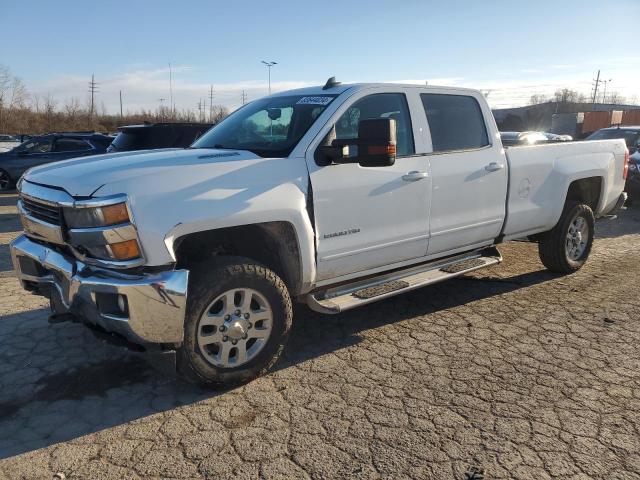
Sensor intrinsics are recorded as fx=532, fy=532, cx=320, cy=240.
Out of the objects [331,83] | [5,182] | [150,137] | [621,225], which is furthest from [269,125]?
[5,182]

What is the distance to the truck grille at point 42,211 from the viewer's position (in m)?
3.28

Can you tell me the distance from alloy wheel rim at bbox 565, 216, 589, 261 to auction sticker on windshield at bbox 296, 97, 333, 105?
3.42 m

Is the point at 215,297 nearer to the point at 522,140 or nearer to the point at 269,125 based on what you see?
the point at 269,125

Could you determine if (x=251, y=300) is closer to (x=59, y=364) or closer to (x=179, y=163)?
(x=179, y=163)

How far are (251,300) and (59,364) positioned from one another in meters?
1.57

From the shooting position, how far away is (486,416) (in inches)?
122

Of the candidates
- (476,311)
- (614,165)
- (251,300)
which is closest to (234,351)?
(251,300)

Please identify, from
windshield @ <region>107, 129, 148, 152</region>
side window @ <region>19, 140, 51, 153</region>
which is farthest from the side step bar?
side window @ <region>19, 140, 51, 153</region>

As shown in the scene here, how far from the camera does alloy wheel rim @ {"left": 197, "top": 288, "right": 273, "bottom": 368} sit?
Answer: 3324 mm

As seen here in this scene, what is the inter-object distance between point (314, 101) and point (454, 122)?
140cm

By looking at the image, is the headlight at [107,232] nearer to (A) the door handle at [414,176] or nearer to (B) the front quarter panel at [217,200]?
(B) the front quarter panel at [217,200]

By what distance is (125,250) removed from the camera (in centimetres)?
299

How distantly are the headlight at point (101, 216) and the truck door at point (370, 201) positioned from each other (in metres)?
1.27

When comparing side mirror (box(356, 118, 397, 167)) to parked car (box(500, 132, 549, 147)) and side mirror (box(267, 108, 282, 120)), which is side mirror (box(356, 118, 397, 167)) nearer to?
side mirror (box(267, 108, 282, 120))
